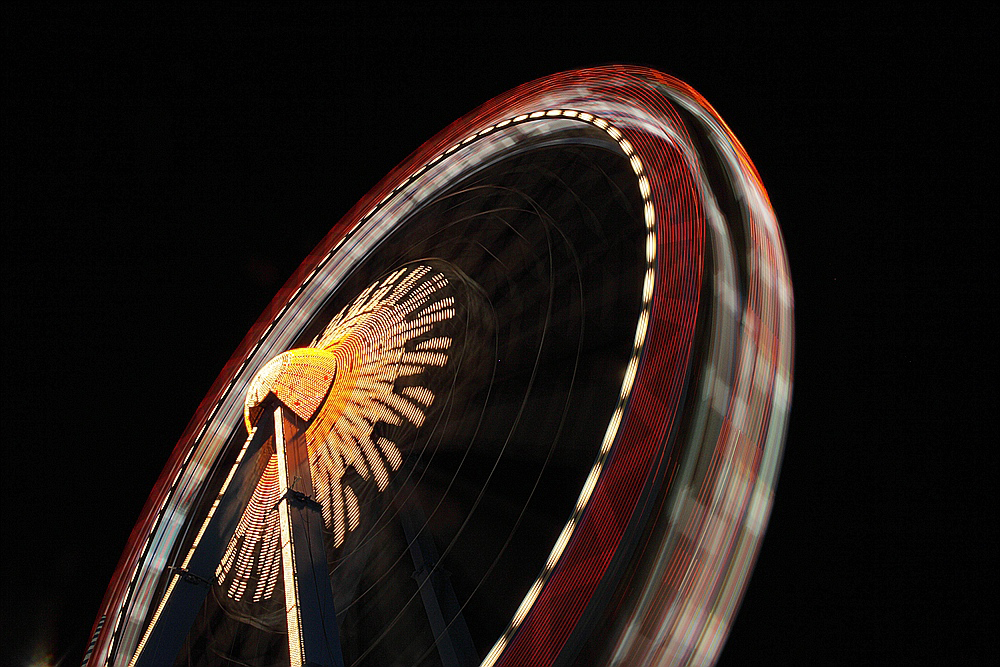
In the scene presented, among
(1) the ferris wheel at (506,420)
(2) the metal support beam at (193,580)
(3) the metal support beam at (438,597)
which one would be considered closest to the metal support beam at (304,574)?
(1) the ferris wheel at (506,420)

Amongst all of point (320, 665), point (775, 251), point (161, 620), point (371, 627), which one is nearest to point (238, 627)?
point (371, 627)

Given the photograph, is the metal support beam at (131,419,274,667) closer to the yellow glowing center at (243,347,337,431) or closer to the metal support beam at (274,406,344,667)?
the metal support beam at (274,406,344,667)

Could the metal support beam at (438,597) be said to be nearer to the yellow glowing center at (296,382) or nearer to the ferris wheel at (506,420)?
the ferris wheel at (506,420)

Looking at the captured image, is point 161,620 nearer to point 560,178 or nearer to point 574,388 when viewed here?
point 574,388

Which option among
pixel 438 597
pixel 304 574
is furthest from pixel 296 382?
pixel 438 597

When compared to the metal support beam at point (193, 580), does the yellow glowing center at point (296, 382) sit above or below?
above

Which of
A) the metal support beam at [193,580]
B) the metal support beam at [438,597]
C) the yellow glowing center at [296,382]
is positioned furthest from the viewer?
the yellow glowing center at [296,382]

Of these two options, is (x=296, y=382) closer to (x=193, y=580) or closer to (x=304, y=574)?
(x=193, y=580)

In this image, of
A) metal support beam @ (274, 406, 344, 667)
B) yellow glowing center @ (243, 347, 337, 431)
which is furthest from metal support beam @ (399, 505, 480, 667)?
yellow glowing center @ (243, 347, 337, 431)
